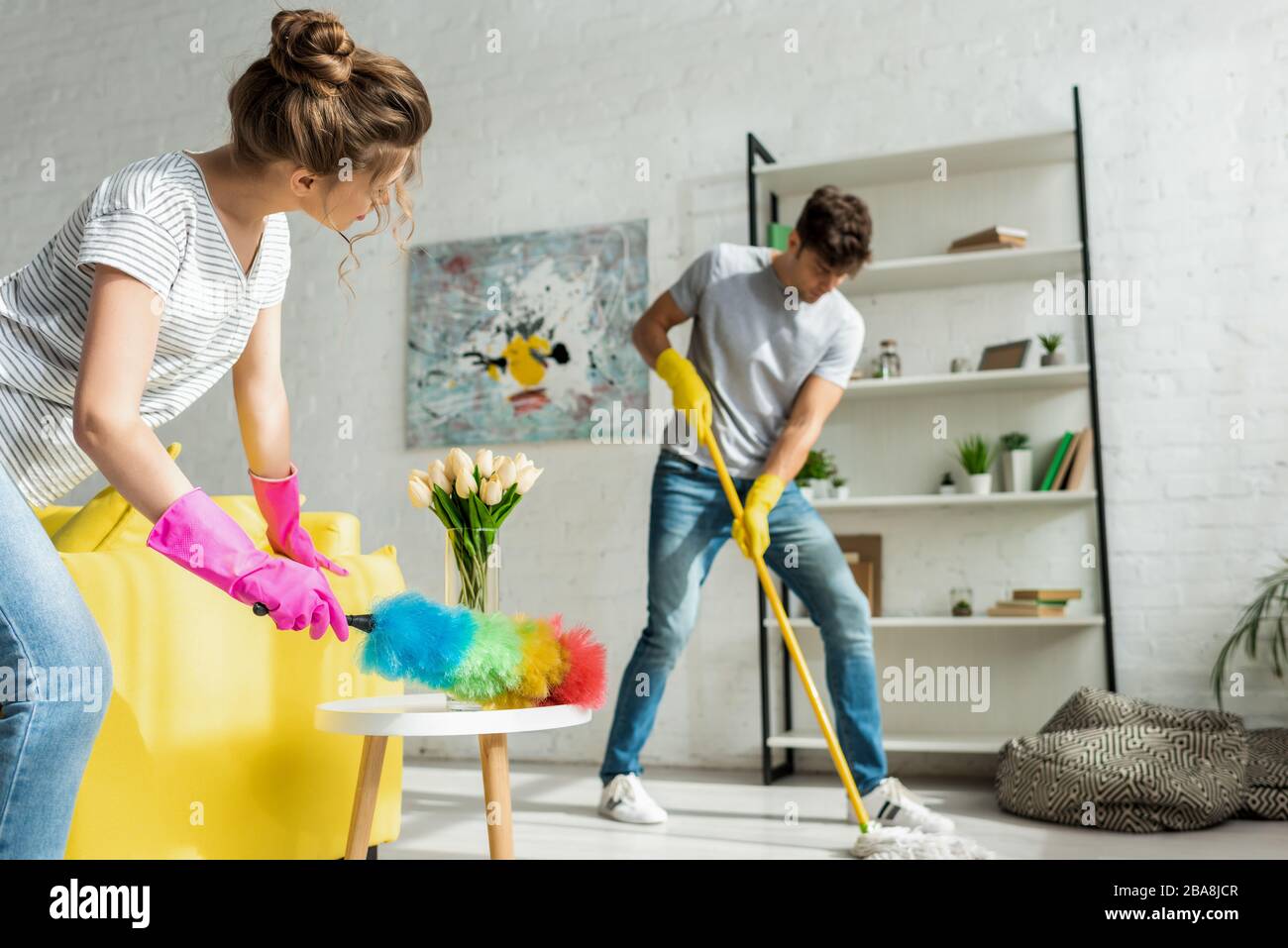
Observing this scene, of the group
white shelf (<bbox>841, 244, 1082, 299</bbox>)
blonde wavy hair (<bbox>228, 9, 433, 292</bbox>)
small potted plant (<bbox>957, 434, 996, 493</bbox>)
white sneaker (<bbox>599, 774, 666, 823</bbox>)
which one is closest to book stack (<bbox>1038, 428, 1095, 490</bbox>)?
small potted plant (<bbox>957, 434, 996, 493</bbox>)

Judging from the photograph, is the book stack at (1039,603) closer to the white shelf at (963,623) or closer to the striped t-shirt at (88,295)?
the white shelf at (963,623)

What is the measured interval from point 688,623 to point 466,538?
122 cm

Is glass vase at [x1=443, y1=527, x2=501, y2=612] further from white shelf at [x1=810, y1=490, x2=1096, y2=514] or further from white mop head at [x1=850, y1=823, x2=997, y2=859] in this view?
white shelf at [x1=810, y1=490, x2=1096, y2=514]

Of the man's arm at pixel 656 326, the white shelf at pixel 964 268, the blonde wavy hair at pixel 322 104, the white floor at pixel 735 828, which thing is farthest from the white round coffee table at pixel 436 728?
the white shelf at pixel 964 268

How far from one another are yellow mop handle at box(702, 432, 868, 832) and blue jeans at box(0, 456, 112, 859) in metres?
1.62

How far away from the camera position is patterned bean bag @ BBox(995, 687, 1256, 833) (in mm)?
2633

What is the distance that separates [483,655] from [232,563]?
1.51 ft

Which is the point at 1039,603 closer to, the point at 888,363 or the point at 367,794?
the point at 888,363

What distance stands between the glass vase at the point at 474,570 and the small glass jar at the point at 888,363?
2242 millimetres

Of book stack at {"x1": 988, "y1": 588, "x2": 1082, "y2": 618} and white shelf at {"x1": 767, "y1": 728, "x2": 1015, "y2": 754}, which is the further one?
book stack at {"x1": 988, "y1": 588, "x2": 1082, "y2": 618}

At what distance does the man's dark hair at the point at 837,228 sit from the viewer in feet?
8.85

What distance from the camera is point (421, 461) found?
179 inches
